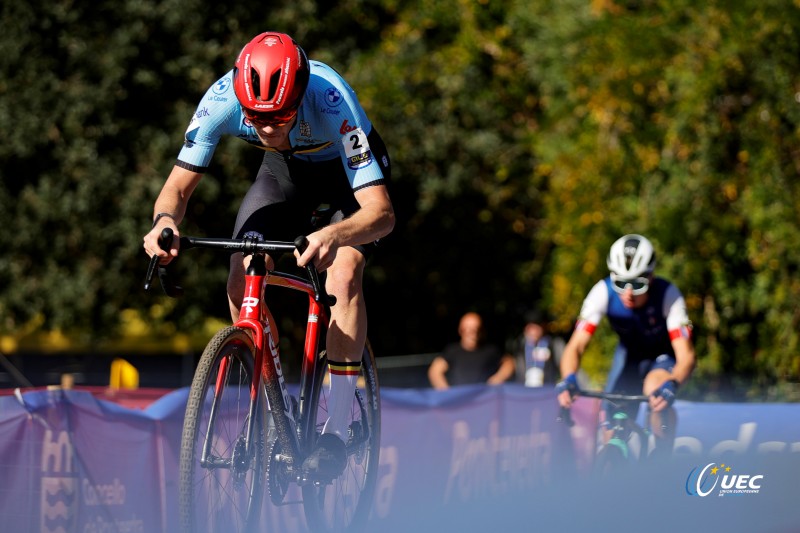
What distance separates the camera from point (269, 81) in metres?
4.82

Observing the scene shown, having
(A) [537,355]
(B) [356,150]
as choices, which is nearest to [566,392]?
(B) [356,150]

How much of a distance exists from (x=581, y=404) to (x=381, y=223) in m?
4.73

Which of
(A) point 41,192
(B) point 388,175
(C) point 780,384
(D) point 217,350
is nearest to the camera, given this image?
(D) point 217,350

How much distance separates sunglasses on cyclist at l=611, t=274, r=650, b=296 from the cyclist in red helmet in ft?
11.4

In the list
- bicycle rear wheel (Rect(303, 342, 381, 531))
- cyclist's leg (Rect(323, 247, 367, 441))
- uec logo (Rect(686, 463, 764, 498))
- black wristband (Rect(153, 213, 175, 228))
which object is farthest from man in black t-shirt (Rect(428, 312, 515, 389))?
black wristband (Rect(153, 213, 175, 228))

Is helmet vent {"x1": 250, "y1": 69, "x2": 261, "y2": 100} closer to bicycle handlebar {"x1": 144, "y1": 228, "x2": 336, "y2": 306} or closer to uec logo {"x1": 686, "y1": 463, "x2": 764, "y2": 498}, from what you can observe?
bicycle handlebar {"x1": 144, "y1": 228, "x2": 336, "y2": 306}

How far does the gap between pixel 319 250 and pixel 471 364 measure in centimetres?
763

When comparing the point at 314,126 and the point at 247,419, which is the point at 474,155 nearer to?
the point at 314,126

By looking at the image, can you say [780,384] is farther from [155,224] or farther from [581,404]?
[155,224]

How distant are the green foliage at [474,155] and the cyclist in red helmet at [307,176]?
10.3 metres

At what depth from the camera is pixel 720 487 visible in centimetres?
718

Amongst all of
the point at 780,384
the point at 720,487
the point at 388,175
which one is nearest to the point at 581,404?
the point at 720,487

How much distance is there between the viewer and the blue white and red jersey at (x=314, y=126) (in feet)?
17.0

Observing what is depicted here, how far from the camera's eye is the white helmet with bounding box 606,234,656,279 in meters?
8.55
